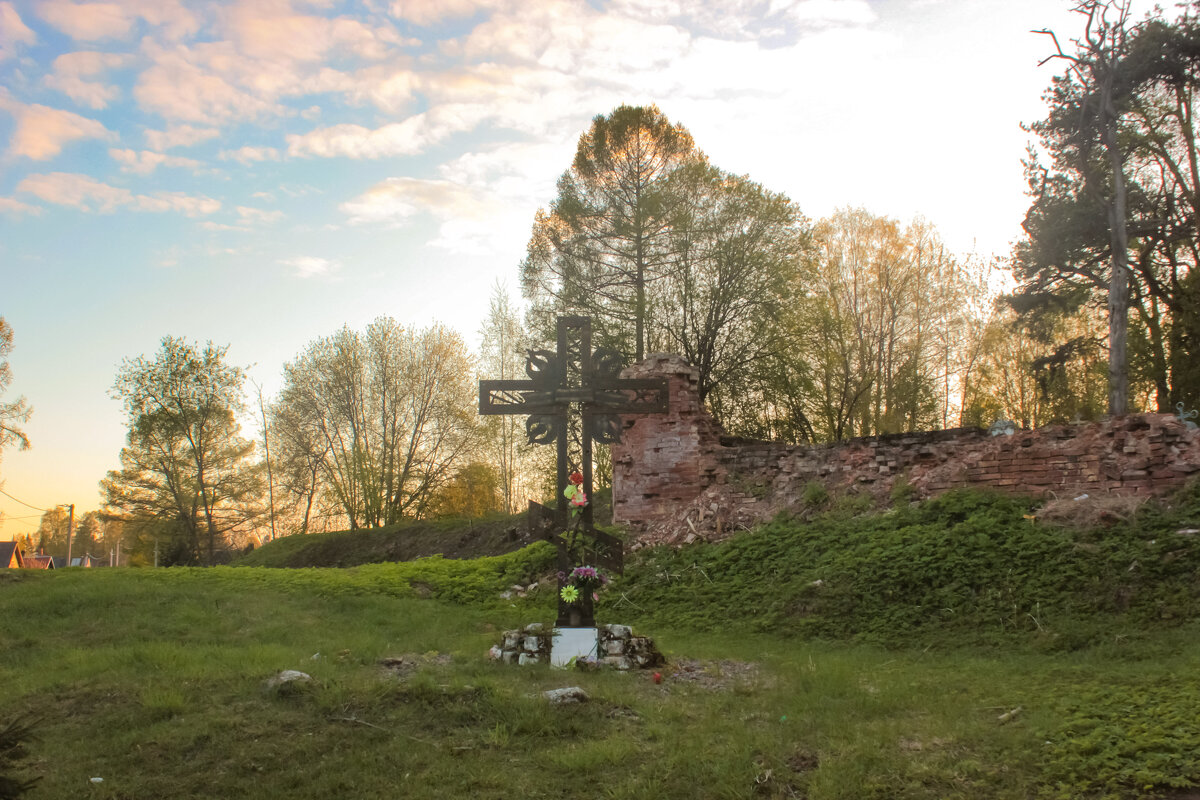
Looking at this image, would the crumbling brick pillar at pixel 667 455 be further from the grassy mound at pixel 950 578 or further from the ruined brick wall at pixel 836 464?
the grassy mound at pixel 950 578

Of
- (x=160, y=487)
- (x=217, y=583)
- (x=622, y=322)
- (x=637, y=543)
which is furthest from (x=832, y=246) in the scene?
(x=160, y=487)

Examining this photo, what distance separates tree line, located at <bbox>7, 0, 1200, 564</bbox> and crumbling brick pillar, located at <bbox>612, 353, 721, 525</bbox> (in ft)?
21.8

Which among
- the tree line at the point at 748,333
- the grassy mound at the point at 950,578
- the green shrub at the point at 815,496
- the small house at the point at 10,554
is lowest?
the small house at the point at 10,554

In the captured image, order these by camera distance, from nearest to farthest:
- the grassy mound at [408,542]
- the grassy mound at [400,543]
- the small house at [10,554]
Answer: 1. the grassy mound at [408,542]
2. the grassy mound at [400,543]
3. the small house at [10,554]

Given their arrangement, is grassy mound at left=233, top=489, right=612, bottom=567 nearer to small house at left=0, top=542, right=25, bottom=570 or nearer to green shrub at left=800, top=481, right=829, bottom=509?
green shrub at left=800, top=481, right=829, bottom=509

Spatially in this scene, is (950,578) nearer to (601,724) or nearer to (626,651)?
(626,651)

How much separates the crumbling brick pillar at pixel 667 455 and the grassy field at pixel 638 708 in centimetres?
484

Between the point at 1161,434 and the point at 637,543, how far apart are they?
26.8ft

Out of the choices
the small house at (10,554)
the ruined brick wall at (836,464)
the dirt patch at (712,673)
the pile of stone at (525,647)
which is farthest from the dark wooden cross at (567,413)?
the small house at (10,554)

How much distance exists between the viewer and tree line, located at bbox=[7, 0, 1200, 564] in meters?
18.1

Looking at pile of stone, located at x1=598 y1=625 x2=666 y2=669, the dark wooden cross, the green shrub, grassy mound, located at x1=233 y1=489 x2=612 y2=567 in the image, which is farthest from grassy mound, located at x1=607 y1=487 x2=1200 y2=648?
grassy mound, located at x1=233 y1=489 x2=612 y2=567

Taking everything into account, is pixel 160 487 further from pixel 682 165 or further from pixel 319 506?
pixel 682 165

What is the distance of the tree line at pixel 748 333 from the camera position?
1808 centimetres

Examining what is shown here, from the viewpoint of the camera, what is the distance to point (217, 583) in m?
13.6
